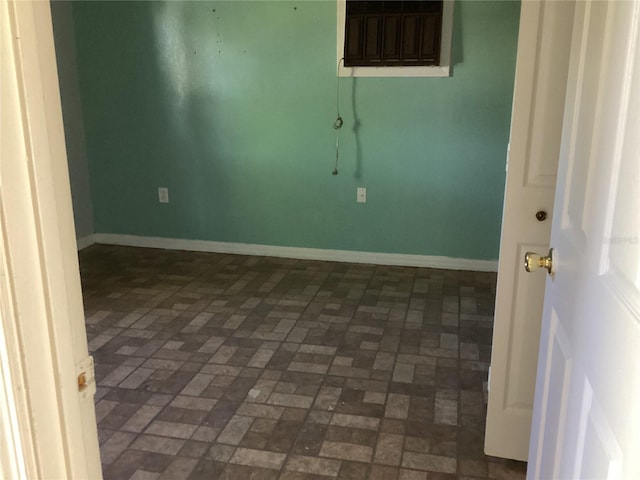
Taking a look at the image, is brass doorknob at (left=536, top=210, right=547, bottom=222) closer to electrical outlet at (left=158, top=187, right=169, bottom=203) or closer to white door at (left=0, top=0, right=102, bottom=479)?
white door at (left=0, top=0, right=102, bottom=479)

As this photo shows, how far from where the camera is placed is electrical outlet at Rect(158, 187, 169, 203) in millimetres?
4402

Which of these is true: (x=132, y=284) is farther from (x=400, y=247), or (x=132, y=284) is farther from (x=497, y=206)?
(x=497, y=206)

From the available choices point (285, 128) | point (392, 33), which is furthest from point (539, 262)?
point (285, 128)

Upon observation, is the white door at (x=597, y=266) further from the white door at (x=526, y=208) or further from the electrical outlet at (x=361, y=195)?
the electrical outlet at (x=361, y=195)

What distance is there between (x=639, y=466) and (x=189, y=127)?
13.0ft

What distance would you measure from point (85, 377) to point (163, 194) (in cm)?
376

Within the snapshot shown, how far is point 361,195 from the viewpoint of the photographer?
161 inches

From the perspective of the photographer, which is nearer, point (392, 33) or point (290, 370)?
point (290, 370)

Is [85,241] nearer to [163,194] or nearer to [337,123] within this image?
[163,194]

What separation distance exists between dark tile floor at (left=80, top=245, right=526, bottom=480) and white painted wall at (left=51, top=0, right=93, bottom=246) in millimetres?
684

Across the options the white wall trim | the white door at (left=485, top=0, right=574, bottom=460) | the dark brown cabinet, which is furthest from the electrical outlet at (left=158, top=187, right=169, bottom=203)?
the white door at (left=485, top=0, right=574, bottom=460)

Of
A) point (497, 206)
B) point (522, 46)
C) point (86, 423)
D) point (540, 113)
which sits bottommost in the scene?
point (497, 206)

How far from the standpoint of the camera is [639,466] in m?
0.68

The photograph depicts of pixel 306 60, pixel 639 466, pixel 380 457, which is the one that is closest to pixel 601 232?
pixel 639 466
